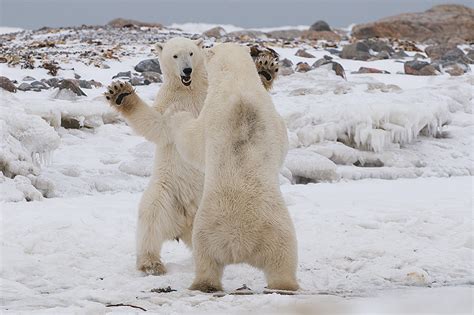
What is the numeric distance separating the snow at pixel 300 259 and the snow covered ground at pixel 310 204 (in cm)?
2

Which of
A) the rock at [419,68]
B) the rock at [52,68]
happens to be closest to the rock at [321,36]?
the rock at [419,68]

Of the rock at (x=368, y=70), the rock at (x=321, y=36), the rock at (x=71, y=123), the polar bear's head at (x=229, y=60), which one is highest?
the rock at (x=321, y=36)

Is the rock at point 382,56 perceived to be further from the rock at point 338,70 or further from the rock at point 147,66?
the rock at point 147,66

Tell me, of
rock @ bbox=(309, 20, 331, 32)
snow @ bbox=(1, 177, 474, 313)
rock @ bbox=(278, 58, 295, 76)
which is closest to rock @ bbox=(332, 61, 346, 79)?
rock @ bbox=(278, 58, 295, 76)

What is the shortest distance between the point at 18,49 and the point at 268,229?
70.5 ft

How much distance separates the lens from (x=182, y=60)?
5922 mm

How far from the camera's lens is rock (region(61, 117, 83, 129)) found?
12008 mm

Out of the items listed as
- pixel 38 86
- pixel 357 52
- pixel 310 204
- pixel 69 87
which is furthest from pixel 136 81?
pixel 310 204

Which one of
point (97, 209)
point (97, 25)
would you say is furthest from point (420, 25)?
point (97, 209)

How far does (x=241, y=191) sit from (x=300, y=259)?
1495 mm

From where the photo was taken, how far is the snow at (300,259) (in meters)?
3.88

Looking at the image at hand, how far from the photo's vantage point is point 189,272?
560cm

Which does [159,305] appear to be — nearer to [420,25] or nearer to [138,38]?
[138,38]

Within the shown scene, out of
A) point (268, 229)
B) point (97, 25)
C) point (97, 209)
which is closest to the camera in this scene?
point (268, 229)
